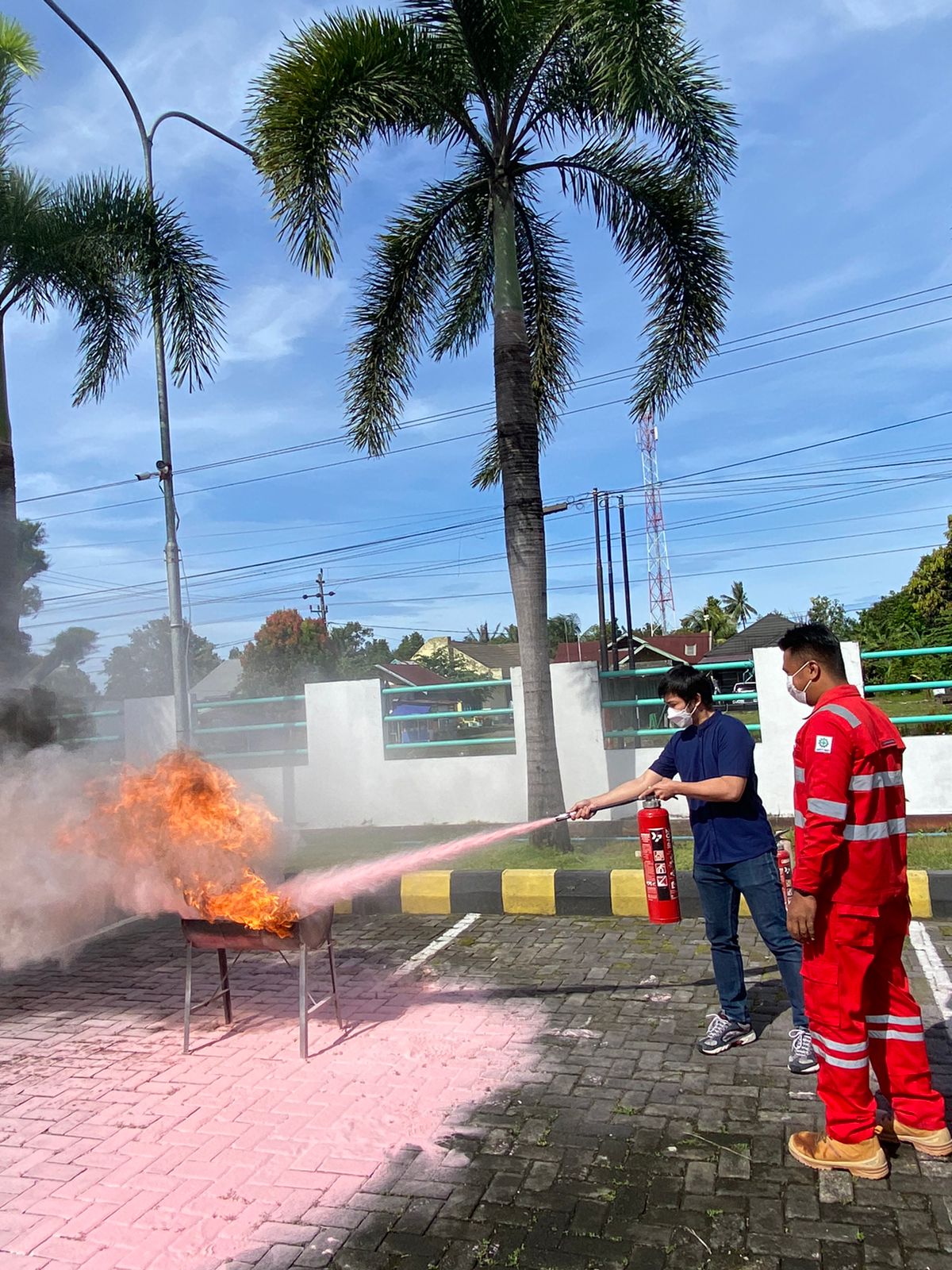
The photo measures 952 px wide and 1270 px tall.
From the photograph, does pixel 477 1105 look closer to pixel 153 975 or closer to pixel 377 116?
pixel 153 975

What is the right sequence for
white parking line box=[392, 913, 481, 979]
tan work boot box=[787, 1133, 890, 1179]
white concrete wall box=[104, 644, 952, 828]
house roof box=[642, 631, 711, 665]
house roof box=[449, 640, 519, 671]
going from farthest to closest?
house roof box=[449, 640, 519, 671]
house roof box=[642, 631, 711, 665]
white concrete wall box=[104, 644, 952, 828]
white parking line box=[392, 913, 481, 979]
tan work boot box=[787, 1133, 890, 1179]

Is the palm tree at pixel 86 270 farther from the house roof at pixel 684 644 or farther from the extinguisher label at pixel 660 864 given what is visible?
the house roof at pixel 684 644

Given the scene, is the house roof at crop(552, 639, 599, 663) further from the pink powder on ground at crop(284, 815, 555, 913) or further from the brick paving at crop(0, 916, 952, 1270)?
the brick paving at crop(0, 916, 952, 1270)

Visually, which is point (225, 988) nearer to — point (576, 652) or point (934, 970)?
point (934, 970)

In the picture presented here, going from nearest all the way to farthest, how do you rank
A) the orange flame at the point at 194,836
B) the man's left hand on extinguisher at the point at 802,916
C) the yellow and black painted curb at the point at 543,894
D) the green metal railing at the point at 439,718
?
the man's left hand on extinguisher at the point at 802,916, the orange flame at the point at 194,836, the yellow and black painted curb at the point at 543,894, the green metal railing at the point at 439,718

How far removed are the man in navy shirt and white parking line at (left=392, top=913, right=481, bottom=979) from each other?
8.18 feet

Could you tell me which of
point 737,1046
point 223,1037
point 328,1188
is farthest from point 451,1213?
point 223,1037

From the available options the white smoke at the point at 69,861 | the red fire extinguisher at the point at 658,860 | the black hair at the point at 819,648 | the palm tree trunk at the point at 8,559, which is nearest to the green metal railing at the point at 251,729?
the palm tree trunk at the point at 8,559

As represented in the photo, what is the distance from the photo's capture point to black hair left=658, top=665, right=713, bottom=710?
5051mm

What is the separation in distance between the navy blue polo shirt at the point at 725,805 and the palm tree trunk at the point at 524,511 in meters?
4.51

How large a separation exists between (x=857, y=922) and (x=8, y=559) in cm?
943

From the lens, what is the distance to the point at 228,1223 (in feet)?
11.4

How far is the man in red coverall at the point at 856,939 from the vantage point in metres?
3.58

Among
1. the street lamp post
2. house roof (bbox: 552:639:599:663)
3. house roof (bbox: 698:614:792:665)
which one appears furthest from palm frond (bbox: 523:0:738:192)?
house roof (bbox: 552:639:599:663)
